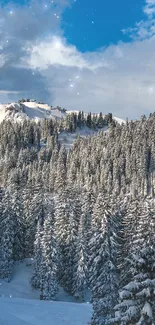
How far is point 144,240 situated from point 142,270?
1.60m

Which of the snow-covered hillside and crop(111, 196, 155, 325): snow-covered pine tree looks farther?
the snow-covered hillside

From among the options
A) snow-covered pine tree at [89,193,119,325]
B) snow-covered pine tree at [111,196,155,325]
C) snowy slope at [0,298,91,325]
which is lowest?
snowy slope at [0,298,91,325]

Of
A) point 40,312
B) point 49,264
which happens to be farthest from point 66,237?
point 40,312

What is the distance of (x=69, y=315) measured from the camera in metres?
38.6

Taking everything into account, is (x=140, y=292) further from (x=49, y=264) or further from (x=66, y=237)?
(x=66, y=237)

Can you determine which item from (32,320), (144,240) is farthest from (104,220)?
(144,240)

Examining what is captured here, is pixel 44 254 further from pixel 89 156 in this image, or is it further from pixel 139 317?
pixel 89 156

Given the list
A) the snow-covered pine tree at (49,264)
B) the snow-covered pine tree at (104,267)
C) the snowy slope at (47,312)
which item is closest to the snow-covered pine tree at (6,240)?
the snow-covered pine tree at (49,264)

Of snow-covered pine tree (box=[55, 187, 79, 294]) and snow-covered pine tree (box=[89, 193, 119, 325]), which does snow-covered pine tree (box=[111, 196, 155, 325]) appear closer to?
snow-covered pine tree (box=[89, 193, 119, 325])

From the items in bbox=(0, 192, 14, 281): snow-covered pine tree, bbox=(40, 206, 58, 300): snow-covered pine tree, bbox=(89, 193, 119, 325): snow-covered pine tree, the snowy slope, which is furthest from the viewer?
bbox=(0, 192, 14, 281): snow-covered pine tree

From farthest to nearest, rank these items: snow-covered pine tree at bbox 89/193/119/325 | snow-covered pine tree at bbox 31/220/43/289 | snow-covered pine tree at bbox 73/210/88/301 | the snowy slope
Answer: snow-covered pine tree at bbox 31/220/43/289, snow-covered pine tree at bbox 73/210/88/301, snow-covered pine tree at bbox 89/193/119/325, the snowy slope

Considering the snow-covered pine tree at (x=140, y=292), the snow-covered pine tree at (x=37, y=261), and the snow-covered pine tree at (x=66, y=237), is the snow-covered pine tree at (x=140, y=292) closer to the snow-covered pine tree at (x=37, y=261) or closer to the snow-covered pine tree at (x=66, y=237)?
the snow-covered pine tree at (x=37, y=261)

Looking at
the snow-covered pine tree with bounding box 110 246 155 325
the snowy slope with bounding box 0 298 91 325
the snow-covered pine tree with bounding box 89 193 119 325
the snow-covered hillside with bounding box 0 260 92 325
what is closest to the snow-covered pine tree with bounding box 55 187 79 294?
the snow-covered hillside with bounding box 0 260 92 325

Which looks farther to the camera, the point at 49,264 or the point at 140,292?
the point at 49,264
